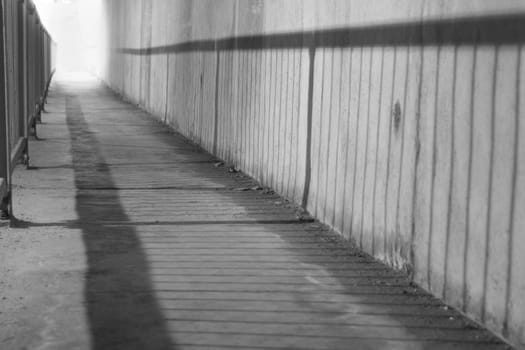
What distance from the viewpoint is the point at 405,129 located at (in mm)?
5438

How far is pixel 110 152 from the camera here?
1260cm

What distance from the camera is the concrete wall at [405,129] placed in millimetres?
4234

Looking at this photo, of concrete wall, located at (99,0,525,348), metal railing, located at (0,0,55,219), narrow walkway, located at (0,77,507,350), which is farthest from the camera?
metal railing, located at (0,0,55,219)

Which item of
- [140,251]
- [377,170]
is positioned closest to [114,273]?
[140,251]

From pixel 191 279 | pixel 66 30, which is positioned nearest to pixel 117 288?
pixel 191 279

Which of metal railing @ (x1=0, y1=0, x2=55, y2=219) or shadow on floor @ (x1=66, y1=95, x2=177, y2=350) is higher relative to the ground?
metal railing @ (x1=0, y1=0, x2=55, y2=219)

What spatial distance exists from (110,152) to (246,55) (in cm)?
333

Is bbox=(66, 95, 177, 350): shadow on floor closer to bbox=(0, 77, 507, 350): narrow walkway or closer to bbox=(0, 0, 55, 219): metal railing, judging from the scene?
bbox=(0, 77, 507, 350): narrow walkway

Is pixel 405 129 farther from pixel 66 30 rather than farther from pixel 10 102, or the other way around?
pixel 66 30

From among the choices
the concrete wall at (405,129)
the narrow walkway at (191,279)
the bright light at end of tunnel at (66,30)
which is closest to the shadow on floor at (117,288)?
the narrow walkway at (191,279)

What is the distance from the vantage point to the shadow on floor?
4.28 meters

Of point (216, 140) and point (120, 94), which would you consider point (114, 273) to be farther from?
point (120, 94)

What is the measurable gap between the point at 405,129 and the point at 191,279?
162 cm

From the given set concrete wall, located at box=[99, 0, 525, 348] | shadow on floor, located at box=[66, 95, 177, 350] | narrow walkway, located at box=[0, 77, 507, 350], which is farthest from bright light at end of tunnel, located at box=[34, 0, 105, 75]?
shadow on floor, located at box=[66, 95, 177, 350]
